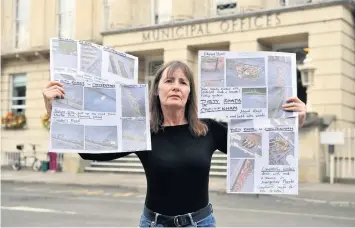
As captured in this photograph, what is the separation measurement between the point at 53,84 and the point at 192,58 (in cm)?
2040

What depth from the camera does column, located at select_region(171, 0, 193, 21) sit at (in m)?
23.2

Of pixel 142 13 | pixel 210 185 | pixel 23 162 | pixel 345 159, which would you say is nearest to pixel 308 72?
pixel 345 159

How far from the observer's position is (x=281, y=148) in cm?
325

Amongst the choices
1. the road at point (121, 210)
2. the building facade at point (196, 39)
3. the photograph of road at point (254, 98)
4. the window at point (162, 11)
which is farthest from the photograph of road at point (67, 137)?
the window at point (162, 11)

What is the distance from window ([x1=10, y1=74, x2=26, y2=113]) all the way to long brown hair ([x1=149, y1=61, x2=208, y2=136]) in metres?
28.1

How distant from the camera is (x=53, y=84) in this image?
3033 mm

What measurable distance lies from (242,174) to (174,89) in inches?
29.5

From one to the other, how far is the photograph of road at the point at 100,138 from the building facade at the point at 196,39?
14897mm

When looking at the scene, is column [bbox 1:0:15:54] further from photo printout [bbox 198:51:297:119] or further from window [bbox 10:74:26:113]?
photo printout [bbox 198:51:297:119]

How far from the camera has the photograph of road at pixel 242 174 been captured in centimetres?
326

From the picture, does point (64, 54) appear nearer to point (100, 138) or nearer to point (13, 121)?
point (100, 138)

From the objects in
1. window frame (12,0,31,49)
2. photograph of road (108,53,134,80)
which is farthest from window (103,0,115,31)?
photograph of road (108,53,134,80)

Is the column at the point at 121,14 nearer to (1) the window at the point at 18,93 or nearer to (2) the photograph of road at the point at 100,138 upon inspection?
(1) the window at the point at 18,93

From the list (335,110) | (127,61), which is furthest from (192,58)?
(127,61)
